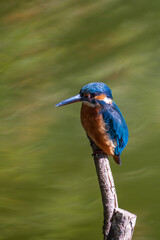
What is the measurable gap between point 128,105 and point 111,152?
220cm

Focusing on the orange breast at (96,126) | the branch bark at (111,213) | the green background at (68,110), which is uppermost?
the green background at (68,110)

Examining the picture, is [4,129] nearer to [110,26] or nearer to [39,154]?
[39,154]

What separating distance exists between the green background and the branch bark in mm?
1622

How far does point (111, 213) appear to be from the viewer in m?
1.87

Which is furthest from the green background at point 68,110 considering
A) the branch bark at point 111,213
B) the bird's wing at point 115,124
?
the branch bark at point 111,213

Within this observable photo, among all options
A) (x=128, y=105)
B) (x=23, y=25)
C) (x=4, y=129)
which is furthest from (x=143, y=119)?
(x=23, y=25)

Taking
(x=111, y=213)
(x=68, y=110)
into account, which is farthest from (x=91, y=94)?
(x=68, y=110)

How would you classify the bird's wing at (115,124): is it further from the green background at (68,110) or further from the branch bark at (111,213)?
the green background at (68,110)

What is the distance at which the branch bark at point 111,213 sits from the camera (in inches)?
70.7

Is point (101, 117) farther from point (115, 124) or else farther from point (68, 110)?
point (68, 110)

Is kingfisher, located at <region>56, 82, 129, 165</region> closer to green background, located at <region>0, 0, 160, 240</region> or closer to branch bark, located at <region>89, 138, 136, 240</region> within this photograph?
branch bark, located at <region>89, 138, 136, 240</region>

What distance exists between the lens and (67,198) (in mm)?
3768

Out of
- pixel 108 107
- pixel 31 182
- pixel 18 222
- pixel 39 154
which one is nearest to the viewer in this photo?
pixel 108 107

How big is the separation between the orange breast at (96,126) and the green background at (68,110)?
153 cm
